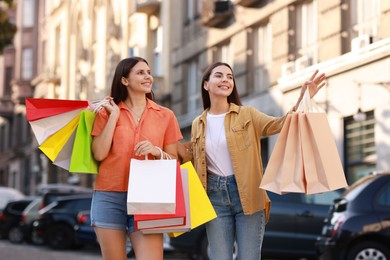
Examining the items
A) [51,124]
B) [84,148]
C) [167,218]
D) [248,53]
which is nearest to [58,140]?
[51,124]

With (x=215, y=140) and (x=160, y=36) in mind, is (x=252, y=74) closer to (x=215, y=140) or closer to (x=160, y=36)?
(x=160, y=36)

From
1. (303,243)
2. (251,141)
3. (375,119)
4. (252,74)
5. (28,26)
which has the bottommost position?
(303,243)

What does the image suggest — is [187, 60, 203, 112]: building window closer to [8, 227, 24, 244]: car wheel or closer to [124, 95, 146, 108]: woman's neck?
[8, 227, 24, 244]: car wheel

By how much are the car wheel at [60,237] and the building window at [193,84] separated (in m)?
9.34

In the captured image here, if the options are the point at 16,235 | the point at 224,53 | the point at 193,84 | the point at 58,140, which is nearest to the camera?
the point at 58,140

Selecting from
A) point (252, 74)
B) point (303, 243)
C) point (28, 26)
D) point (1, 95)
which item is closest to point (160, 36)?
point (252, 74)

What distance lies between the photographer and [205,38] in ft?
106

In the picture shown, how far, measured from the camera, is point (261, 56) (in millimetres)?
28328

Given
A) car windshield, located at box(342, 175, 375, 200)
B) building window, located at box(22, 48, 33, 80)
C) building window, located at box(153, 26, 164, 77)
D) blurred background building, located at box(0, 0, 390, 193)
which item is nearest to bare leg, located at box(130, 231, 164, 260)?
car windshield, located at box(342, 175, 375, 200)

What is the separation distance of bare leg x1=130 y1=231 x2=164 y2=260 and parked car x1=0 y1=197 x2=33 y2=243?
25.6 meters

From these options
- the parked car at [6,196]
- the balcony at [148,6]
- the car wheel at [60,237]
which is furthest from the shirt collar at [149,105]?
the balcony at [148,6]

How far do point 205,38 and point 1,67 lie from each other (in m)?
40.3

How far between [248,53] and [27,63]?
128 ft

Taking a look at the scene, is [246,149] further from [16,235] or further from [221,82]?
[16,235]
